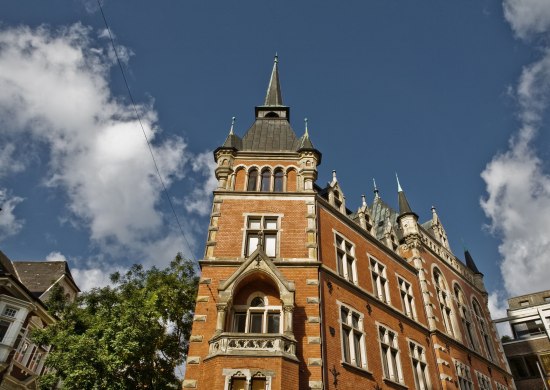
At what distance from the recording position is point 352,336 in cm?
2061

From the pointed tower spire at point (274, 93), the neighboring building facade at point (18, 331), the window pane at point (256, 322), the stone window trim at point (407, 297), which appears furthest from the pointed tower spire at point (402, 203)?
the neighboring building facade at point (18, 331)

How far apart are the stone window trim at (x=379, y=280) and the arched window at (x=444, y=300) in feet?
21.3

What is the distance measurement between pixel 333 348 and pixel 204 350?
584 cm

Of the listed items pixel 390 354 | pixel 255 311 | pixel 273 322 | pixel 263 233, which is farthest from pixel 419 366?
pixel 263 233

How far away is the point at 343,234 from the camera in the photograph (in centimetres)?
2481

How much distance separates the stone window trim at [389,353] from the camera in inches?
857

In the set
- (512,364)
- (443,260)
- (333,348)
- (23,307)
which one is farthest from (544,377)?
(23,307)

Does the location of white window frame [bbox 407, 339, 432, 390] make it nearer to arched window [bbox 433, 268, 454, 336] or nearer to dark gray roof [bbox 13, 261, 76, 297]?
arched window [bbox 433, 268, 454, 336]

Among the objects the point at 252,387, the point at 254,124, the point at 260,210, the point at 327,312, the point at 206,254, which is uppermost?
the point at 254,124

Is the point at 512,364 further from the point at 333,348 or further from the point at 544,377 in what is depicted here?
the point at 333,348

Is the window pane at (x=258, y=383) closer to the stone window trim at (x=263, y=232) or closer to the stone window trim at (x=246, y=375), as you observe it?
the stone window trim at (x=246, y=375)

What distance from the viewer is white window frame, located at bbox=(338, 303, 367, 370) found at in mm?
20031

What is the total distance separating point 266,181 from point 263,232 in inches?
150

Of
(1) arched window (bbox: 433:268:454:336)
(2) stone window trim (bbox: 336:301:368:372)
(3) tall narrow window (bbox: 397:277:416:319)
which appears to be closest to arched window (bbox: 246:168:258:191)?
(2) stone window trim (bbox: 336:301:368:372)
